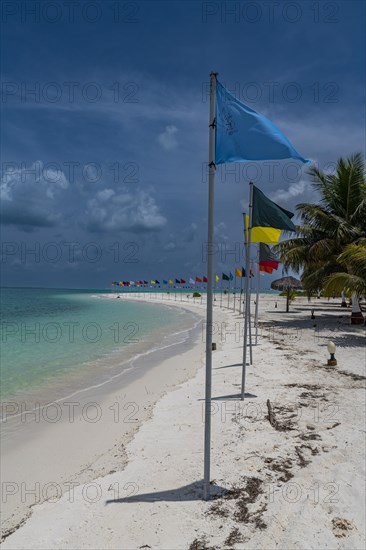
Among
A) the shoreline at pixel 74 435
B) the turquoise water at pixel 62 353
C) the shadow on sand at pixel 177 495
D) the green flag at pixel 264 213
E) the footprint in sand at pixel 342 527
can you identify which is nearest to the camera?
the footprint in sand at pixel 342 527

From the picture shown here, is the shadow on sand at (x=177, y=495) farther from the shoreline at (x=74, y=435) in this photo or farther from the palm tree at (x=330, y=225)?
the palm tree at (x=330, y=225)

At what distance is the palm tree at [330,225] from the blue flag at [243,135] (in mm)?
20246

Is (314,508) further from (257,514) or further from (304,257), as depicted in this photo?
(304,257)

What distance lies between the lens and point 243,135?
181 inches

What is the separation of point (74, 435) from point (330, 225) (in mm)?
21519

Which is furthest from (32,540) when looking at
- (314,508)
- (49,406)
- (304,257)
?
(304,257)

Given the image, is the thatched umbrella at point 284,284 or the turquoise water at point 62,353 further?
the thatched umbrella at point 284,284

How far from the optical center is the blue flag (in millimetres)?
4520

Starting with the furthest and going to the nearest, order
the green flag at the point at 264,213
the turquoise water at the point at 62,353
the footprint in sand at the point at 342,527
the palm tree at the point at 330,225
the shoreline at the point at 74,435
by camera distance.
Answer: the palm tree at the point at 330,225 < the turquoise water at the point at 62,353 < the green flag at the point at 264,213 < the shoreline at the point at 74,435 < the footprint in sand at the point at 342,527

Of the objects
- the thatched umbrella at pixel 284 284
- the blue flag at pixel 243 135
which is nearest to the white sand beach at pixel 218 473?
the blue flag at pixel 243 135

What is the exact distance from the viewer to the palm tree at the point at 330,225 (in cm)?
2375

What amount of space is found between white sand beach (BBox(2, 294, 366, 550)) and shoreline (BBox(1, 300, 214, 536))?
48 mm

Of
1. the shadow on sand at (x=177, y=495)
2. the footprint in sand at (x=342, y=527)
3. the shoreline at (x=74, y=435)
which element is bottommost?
the shoreline at (x=74, y=435)

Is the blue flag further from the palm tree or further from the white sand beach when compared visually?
the palm tree
